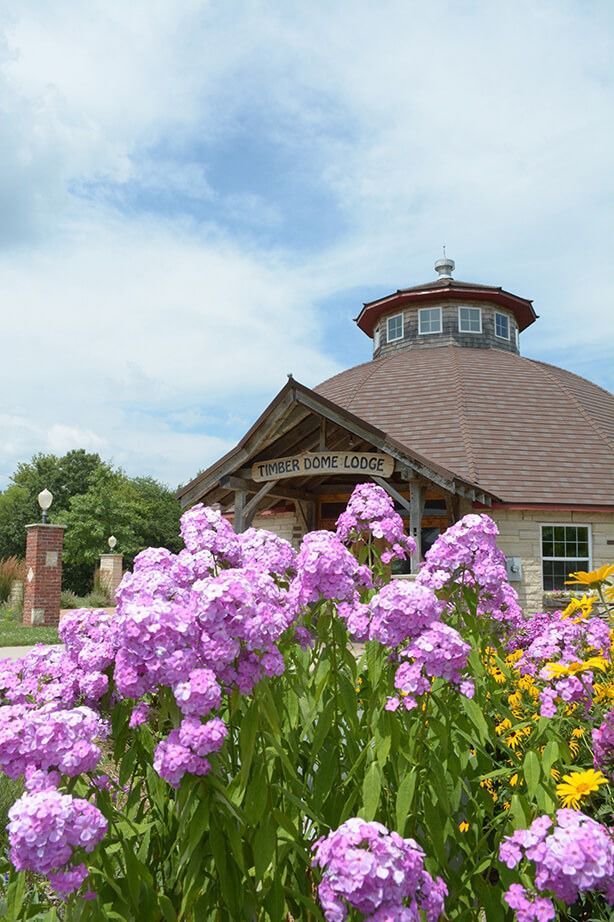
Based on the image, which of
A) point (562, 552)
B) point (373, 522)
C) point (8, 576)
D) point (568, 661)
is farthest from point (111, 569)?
point (568, 661)

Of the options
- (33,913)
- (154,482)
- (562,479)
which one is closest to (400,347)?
(562,479)

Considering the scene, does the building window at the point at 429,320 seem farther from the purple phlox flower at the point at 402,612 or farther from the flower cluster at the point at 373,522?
the purple phlox flower at the point at 402,612

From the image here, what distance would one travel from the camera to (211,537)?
3.32 m

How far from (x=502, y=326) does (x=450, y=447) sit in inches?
359

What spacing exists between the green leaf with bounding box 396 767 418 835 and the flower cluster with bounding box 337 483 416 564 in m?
2.03

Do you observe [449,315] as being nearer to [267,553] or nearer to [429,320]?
[429,320]

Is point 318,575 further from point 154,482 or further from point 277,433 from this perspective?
point 154,482

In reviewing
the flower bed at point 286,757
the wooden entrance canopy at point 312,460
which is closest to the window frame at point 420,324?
the wooden entrance canopy at point 312,460

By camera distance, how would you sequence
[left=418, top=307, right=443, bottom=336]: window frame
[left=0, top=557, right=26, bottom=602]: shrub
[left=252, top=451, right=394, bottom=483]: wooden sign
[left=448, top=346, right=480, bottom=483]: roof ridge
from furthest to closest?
[left=0, top=557, right=26, bottom=602]: shrub → [left=418, top=307, right=443, bottom=336]: window frame → [left=448, top=346, right=480, bottom=483]: roof ridge → [left=252, top=451, right=394, bottom=483]: wooden sign

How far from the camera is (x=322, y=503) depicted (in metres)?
19.9

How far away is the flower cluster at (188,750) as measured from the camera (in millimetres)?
2156

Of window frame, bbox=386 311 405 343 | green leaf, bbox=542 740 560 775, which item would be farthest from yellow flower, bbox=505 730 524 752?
window frame, bbox=386 311 405 343

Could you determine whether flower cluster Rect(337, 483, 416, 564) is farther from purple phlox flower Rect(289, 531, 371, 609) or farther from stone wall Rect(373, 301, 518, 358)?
stone wall Rect(373, 301, 518, 358)

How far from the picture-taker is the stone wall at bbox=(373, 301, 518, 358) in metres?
24.6
